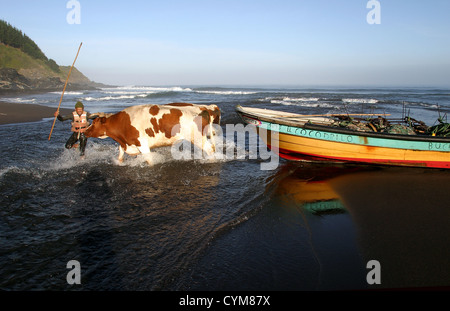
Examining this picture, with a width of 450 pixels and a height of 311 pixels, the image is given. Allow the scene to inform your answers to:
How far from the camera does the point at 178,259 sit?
11.8 ft

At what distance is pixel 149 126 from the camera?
296 inches

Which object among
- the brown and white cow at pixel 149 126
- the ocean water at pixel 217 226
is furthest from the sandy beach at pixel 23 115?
the brown and white cow at pixel 149 126

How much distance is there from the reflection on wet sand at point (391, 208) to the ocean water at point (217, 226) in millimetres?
22

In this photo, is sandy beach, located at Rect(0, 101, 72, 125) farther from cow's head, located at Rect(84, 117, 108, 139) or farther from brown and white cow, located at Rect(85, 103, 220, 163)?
brown and white cow, located at Rect(85, 103, 220, 163)

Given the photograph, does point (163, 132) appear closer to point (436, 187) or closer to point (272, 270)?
point (272, 270)

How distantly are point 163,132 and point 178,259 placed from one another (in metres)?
4.57

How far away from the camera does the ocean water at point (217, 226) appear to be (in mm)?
3320

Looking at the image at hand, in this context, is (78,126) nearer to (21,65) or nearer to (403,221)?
(403,221)

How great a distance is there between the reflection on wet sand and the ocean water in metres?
0.02

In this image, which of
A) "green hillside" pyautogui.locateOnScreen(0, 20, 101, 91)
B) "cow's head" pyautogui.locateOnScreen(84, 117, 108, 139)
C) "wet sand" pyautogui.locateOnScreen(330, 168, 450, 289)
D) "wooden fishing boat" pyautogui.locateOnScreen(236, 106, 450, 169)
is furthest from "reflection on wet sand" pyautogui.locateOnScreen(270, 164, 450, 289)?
"green hillside" pyautogui.locateOnScreen(0, 20, 101, 91)

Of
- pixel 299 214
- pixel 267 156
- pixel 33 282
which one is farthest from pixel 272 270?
pixel 267 156

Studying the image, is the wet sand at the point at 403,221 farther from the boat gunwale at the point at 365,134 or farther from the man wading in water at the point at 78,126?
the man wading in water at the point at 78,126

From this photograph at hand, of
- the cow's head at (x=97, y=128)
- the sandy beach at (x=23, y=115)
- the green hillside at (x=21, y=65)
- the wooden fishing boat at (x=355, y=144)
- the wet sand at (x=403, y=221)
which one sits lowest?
the wet sand at (x=403, y=221)
